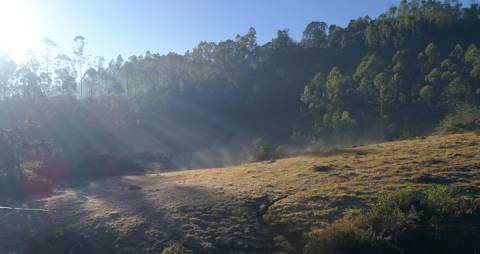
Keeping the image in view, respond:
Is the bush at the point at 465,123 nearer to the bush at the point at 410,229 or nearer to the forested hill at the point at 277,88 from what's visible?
the forested hill at the point at 277,88

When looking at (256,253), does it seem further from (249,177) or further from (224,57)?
(224,57)

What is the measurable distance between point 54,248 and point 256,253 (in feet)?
29.7

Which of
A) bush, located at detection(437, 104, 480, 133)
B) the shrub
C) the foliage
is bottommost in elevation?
the foliage

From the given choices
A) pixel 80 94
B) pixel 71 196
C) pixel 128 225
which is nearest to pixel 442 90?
pixel 71 196

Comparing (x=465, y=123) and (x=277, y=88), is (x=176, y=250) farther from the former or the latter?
(x=277, y=88)

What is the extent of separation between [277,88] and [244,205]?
99.3 meters

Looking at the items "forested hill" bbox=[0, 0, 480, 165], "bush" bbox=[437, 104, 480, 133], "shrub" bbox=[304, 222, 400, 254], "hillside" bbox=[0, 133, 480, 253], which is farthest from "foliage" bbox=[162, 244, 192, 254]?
"forested hill" bbox=[0, 0, 480, 165]

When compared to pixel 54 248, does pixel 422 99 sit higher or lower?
higher

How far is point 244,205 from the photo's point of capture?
78.1 feet

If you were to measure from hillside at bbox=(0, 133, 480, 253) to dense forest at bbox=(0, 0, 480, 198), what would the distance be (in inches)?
1127

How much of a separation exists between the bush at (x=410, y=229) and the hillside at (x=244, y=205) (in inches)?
78.8

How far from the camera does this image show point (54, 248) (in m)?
20.8

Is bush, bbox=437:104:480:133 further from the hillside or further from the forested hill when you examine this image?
the hillside

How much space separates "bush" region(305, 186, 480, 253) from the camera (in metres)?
15.9
